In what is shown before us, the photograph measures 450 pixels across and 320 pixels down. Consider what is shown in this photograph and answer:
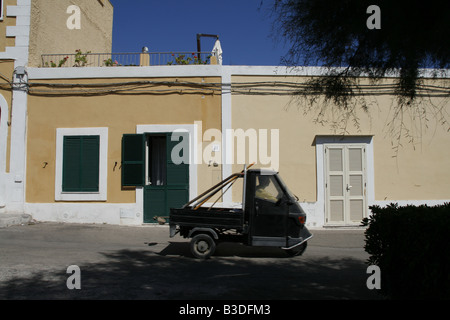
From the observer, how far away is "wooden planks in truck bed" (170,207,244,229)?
6.74 m

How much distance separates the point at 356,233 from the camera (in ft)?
33.6

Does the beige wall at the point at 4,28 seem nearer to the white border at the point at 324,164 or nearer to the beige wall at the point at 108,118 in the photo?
the beige wall at the point at 108,118

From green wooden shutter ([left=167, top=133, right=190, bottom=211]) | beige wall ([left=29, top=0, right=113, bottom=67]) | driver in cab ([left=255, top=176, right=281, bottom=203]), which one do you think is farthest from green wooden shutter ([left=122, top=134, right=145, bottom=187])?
driver in cab ([left=255, top=176, right=281, bottom=203])

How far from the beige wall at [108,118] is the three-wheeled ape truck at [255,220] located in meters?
3.91

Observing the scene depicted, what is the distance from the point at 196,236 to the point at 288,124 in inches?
208

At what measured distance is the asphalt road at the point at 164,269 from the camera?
4.71 m

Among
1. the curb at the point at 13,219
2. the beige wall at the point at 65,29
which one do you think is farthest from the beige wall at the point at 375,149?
the beige wall at the point at 65,29

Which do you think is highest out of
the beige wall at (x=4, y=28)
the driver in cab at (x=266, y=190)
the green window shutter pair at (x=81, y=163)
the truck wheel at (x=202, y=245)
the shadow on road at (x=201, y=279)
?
the beige wall at (x=4, y=28)

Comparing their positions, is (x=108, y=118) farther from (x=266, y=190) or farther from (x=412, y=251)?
(x=412, y=251)

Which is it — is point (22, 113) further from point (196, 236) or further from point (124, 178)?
A: point (196, 236)

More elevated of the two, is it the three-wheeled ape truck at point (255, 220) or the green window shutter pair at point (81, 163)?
the green window shutter pair at point (81, 163)
